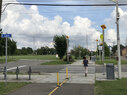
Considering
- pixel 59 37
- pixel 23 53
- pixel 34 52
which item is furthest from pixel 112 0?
pixel 34 52

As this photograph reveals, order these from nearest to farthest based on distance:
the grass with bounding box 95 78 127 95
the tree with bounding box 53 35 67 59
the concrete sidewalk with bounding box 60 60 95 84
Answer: the grass with bounding box 95 78 127 95 → the concrete sidewalk with bounding box 60 60 95 84 → the tree with bounding box 53 35 67 59

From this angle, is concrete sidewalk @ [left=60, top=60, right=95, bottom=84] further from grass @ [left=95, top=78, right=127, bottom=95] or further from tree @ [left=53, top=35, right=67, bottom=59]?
tree @ [left=53, top=35, right=67, bottom=59]

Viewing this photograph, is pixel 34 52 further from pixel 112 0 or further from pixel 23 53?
pixel 112 0

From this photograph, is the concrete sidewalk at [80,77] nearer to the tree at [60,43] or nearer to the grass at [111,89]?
the grass at [111,89]

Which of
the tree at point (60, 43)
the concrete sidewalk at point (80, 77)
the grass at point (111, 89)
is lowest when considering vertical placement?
the concrete sidewalk at point (80, 77)

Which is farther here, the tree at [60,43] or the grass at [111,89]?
the tree at [60,43]

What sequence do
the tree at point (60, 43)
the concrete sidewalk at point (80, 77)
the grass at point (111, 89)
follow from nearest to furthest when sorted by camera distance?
the grass at point (111, 89) → the concrete sidewalk at point (80, 77) → the tree at point (60, 43)

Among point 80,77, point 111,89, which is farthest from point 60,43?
point 111,89

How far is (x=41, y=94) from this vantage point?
339 inches

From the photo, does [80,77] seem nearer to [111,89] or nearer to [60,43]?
[111,89]

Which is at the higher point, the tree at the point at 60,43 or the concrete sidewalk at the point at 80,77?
the tree at the point at 60,43

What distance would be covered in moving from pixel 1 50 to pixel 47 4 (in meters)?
34.1

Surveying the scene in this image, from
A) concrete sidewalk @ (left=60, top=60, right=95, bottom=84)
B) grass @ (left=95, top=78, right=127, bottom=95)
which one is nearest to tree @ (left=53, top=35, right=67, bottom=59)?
concrete sidewalk @ (left=60, top=60, right=95, bottom=84)

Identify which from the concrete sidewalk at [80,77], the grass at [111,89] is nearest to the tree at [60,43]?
the concrete sidewalk at [80,77]
